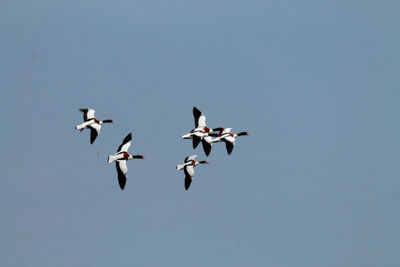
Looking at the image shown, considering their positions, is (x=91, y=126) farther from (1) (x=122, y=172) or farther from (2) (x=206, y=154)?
(2) (x=206, y=154)

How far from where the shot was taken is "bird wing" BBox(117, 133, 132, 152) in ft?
385

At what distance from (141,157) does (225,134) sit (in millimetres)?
14277

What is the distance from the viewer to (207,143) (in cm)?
11888

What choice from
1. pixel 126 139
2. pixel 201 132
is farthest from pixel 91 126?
pixel 201 132

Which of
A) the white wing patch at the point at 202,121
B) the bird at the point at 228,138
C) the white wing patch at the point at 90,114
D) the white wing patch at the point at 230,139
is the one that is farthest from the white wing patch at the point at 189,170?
the white wing patch at the point at 90,114

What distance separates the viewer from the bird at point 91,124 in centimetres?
11369

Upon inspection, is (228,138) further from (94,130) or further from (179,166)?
(94,130)

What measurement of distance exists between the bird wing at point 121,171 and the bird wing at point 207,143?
9.86 meters

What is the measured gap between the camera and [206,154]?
11775cm

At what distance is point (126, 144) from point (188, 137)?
7214 mm

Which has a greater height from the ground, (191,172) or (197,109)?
(197,109)

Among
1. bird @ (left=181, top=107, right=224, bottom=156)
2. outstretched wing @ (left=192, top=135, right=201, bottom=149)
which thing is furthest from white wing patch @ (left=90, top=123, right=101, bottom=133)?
outstretched wing @ (left=192, top=135, right=201, bottom=149)

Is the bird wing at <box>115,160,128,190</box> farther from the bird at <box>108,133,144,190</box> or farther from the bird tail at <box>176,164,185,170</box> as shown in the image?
the bird tail at <box>176,164,185,170</box>

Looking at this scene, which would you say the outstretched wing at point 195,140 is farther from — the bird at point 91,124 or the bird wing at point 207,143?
the bird at point 91,124
